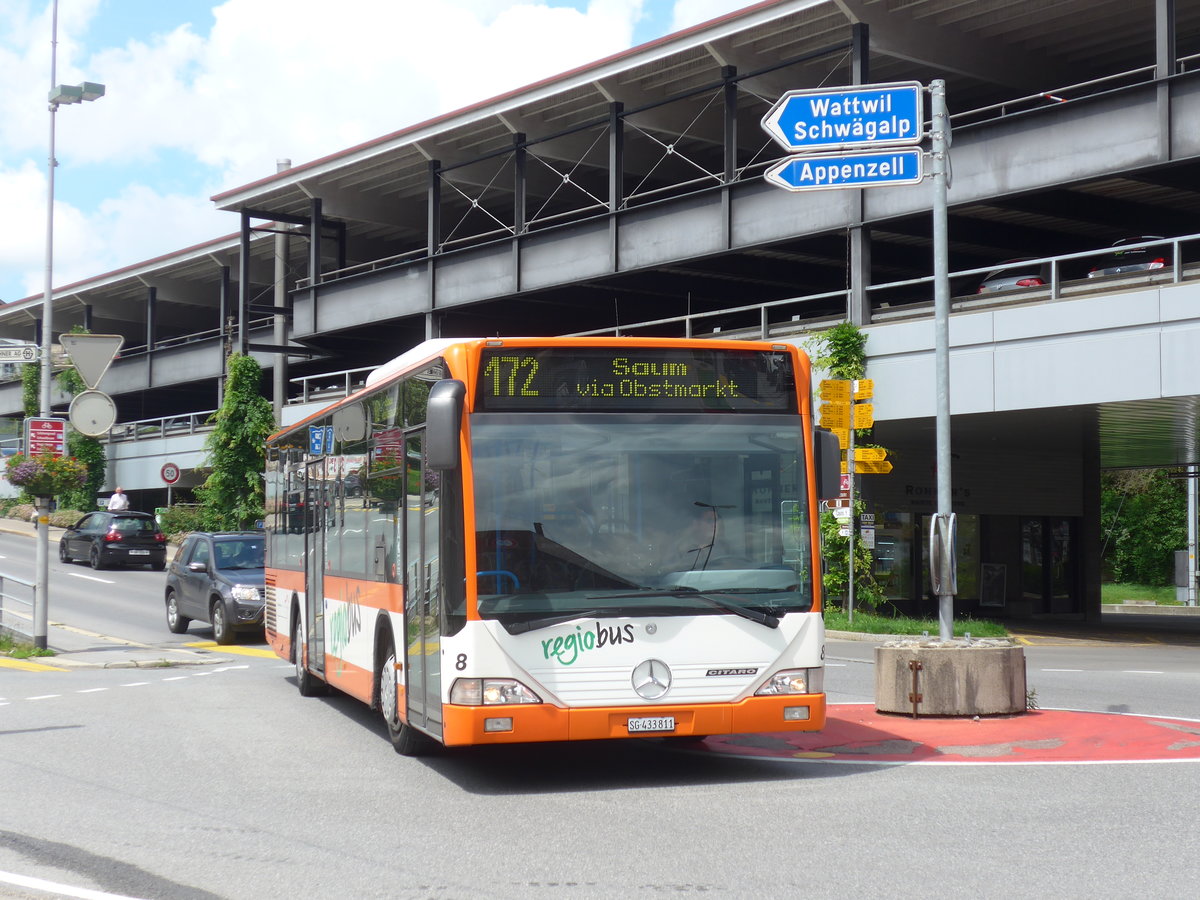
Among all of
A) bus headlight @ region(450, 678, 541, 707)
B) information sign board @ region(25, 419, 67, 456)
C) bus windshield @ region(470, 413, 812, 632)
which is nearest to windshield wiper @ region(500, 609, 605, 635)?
bus windshield @ region(470, 413, 812, 632)

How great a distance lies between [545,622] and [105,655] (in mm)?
12712

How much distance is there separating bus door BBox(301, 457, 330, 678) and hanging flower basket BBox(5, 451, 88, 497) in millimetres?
7340

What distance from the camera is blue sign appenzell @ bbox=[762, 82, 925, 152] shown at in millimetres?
12773

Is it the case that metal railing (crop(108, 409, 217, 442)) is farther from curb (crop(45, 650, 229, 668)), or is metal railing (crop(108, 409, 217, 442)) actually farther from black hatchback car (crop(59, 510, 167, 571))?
curb (crop(45, 650, 229, 668))

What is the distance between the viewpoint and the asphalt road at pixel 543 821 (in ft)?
21.9

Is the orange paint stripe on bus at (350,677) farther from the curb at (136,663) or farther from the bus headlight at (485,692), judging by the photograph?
the curb at (136,663)

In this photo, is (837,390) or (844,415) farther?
(844,415)

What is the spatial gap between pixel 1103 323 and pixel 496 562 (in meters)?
16.5

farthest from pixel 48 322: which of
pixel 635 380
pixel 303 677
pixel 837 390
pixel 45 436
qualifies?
pixel 635 380

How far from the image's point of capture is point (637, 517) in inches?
367

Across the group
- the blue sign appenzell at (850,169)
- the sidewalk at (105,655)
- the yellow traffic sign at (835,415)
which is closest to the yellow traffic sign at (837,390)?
the yellow traffic sign at (835,415)

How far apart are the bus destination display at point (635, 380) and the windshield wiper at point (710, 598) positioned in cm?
122

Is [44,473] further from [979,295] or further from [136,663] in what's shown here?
[979,295]

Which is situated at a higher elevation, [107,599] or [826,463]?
[826,463]
